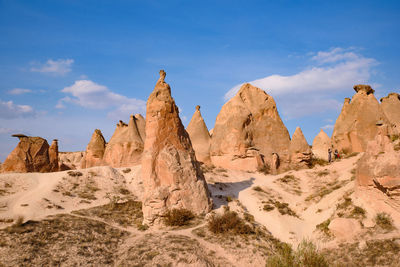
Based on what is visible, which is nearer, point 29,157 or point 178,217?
point 178,217

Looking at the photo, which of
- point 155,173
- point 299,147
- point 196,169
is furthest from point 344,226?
point 299,147

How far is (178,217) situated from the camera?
1216cm

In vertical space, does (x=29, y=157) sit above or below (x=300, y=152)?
above

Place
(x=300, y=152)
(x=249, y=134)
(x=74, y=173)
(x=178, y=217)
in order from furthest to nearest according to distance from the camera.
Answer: (x=249, y=134) → (x=300, y=152) → (x=74, y=173) → (x=178, y=217)

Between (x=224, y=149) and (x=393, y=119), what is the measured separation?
1494cm

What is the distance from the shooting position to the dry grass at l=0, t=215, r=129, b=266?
906 centimetres

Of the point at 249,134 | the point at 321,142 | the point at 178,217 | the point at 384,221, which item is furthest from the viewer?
the point at 321,142

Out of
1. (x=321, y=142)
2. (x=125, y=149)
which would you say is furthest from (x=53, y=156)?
(x=321, y=142)

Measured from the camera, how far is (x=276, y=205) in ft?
50.1

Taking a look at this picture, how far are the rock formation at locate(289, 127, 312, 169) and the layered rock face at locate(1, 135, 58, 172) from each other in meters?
16.4

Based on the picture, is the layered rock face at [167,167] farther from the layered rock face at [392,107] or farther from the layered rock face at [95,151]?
the layered rock face at [392,107]

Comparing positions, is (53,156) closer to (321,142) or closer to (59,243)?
(59,243)

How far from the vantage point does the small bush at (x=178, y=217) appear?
12102mm

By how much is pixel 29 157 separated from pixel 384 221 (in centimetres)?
1894
